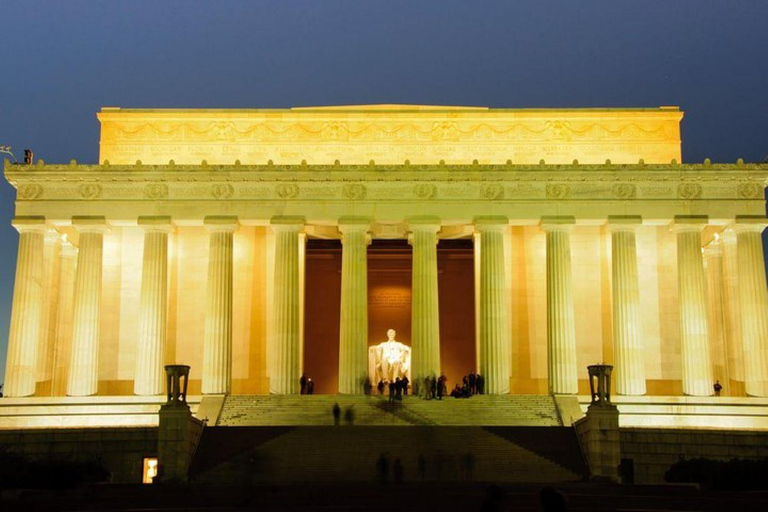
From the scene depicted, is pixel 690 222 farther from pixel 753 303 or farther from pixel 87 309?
pixel 87 309

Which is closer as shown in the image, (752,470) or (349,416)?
(752,470)

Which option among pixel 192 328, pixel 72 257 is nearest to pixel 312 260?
pixel 192 328

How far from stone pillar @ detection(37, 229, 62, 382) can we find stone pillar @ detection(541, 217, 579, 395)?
22520mm

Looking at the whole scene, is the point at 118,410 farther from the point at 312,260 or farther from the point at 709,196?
the point at 709,196

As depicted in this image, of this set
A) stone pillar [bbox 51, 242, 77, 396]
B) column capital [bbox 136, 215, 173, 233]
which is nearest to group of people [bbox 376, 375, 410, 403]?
column capital [bbox 136, 215, 173, 233]

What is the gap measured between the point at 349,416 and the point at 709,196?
19.1 metres

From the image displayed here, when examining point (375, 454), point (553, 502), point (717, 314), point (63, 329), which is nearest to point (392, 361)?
point (375, 454)

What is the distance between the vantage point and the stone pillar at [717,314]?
48.9 meters

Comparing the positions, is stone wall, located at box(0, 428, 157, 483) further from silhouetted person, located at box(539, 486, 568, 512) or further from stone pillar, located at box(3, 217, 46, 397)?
silhouetted person, located at box(539, 486, 568, 512)

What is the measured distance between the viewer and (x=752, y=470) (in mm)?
30766

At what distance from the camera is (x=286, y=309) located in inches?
1813

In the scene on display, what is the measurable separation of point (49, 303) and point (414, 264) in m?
16.7

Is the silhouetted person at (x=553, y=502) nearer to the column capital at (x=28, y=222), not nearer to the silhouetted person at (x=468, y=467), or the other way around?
the silhouetted person at (x=468, y=467)

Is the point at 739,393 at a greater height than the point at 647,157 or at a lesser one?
lesser
